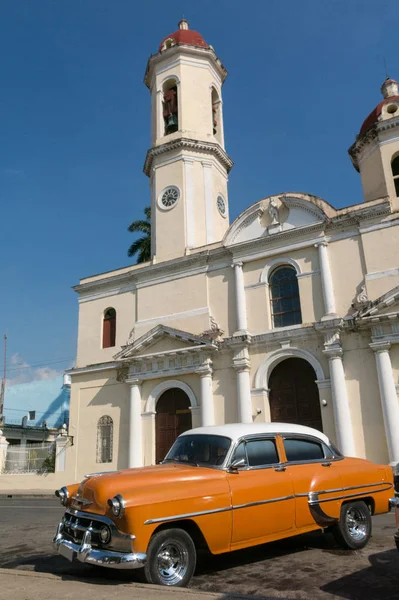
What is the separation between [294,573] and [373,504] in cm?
212

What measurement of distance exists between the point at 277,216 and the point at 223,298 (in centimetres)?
377

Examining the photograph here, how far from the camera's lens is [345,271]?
56.9 ft

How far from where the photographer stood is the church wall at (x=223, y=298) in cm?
1922

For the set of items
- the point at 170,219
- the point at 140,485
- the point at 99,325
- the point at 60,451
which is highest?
the point at 170,219

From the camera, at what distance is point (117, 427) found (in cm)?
2056

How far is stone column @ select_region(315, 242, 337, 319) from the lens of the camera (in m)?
17.0

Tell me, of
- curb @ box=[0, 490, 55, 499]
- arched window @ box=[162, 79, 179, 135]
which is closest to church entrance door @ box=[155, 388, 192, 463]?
curb @ box=[0, 490, 55, 499]

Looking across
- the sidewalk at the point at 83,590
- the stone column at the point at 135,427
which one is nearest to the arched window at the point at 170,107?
the stone column at the point at 135,427

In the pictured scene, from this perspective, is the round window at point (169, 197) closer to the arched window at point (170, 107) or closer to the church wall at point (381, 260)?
the arched window at point (170, 107)

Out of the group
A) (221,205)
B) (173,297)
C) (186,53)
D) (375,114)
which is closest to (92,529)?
(173,297)

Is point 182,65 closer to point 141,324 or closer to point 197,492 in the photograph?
point 141,324

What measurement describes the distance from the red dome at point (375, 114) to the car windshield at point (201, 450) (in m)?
16.6

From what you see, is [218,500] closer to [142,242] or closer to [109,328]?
[109,328]

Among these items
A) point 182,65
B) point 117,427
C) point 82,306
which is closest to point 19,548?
point 117,427
